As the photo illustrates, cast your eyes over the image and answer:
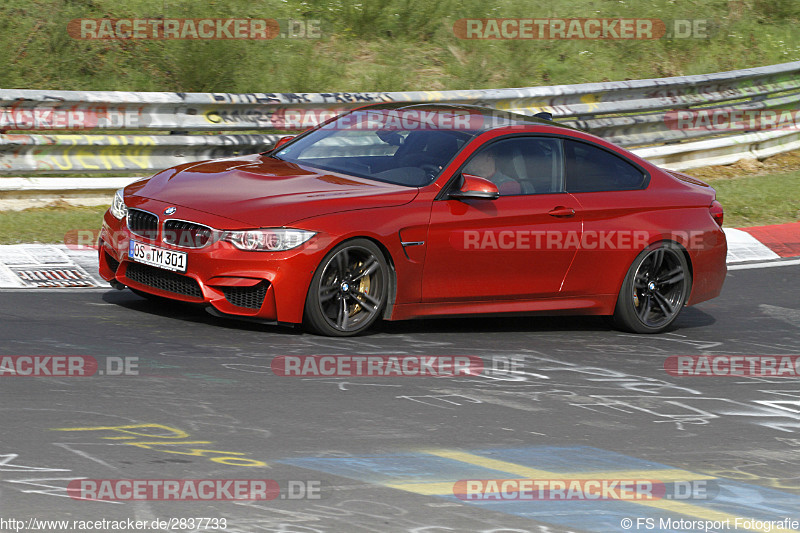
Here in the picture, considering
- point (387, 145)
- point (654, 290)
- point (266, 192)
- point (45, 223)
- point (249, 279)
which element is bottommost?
point (654, 290)

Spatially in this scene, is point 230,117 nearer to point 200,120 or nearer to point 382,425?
point 200,120

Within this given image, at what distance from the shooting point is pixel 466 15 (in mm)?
18672

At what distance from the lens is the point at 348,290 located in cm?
798

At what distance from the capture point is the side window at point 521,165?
28.7ft

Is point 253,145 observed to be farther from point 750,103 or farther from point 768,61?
point 768,61

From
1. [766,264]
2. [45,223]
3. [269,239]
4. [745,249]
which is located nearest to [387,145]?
[269,239]

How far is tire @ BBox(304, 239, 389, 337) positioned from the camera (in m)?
7.83

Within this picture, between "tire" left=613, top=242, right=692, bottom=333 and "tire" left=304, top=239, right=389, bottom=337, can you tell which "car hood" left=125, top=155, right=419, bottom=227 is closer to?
"tire" left=304, top=239, right=389, bottom=337

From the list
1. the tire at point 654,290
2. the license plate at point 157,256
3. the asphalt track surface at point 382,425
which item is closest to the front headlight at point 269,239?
the license plate at point 157,256

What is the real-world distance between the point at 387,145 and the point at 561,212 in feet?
4.32

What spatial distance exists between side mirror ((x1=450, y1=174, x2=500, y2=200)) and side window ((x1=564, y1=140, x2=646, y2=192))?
3.03 feet

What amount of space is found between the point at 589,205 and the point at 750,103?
28.5 ft

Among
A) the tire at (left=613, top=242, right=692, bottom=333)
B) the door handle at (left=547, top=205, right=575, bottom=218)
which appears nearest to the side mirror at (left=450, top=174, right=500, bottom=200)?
the door handle at (left=547, top=205, right=575, bottom=218)

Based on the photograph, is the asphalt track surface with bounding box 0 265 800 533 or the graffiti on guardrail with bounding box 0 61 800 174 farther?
the graffiti on guardrail with bounding box 0 61 800 174
